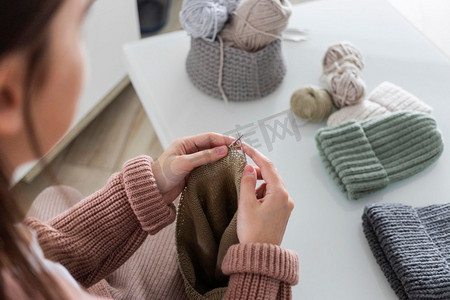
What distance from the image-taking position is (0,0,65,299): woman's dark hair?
38cm

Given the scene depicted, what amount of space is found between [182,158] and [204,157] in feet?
0.10

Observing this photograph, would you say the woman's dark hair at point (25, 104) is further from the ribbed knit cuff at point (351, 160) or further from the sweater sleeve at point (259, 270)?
the ribbed knit cuff at point (351, 160)

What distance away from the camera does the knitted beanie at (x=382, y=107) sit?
906 millimetres

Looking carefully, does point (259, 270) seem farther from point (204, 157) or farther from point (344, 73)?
point (344, 73)

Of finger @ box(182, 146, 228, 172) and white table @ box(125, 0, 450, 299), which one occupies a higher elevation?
finger @ box(182, 146, 228, 172)

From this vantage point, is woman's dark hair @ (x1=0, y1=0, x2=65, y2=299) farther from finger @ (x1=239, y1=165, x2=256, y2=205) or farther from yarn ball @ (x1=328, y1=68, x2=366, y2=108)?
yarn ball @ (x1=328, y1=68, x2=366, y2=108)

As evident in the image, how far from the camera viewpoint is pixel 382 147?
854 mm

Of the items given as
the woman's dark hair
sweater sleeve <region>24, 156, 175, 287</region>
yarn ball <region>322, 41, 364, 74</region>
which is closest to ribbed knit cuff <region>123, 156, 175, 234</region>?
sweater sleeve <region>24, 156, 175, 287</region>

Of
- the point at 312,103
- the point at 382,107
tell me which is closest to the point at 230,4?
the point at 312,103

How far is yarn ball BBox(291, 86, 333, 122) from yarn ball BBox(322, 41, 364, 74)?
0.06 m

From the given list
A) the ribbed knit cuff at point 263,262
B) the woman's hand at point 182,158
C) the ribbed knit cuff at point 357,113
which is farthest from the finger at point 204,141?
the ribbed knit cuff at point 357,113

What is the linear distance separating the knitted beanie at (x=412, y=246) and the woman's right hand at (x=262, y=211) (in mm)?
178

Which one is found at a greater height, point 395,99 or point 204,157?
point 204,157

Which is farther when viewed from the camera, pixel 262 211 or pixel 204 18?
pixel 204 18
